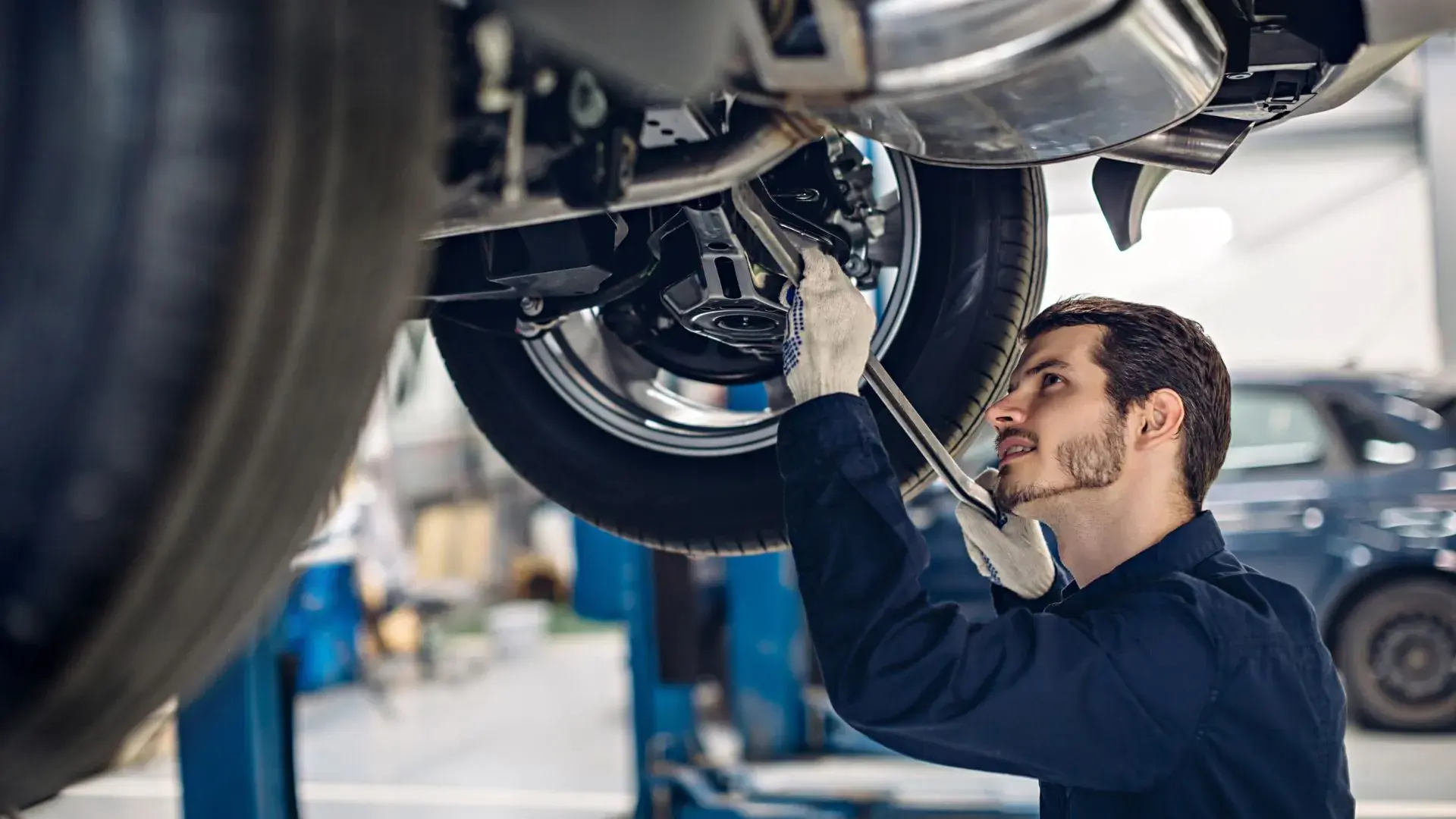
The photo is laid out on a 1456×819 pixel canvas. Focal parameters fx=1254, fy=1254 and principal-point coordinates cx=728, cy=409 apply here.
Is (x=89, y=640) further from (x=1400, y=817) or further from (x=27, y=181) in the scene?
(x=1400, y=817)

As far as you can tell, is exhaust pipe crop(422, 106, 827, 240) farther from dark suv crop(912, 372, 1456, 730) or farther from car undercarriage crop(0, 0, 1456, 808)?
dark suv crop(912, 372, 1456, 730)

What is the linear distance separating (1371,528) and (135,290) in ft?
13.2

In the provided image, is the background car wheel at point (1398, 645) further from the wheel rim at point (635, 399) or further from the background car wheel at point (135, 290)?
the background car wheel at point (135, 290)

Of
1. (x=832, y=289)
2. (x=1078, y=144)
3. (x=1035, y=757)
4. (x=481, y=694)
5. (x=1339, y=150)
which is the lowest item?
(x=481, y=694)

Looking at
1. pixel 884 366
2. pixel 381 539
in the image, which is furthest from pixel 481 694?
pixel 884 366

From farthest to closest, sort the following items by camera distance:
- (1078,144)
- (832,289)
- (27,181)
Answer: (832,289)
(1078,144)
(27,181)

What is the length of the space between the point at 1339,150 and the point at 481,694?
6.18m

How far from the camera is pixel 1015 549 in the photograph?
4.73 ft

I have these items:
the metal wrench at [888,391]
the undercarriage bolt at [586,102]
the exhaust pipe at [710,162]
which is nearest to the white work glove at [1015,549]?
the metal wrench at [888,391]

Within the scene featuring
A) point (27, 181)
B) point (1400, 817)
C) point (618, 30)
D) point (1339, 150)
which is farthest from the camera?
point (1339, 150)

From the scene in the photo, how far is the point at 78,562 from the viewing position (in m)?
0.57

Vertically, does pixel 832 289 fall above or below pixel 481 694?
above

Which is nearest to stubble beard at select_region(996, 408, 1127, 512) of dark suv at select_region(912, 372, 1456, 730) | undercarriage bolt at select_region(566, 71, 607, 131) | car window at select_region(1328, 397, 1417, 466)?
undercarriage bolt at select_region(566, 71, 607, 131)

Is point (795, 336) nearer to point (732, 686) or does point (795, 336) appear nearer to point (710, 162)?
point (710, 162)
